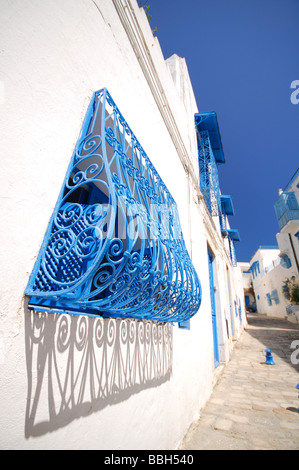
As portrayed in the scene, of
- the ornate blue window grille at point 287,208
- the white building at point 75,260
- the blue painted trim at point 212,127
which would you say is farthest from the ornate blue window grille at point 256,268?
the white building at point 75,260

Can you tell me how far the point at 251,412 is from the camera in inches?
120

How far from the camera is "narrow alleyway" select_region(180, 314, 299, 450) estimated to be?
91.4 inches

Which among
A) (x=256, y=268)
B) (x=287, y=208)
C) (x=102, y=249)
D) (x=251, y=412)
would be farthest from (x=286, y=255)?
(x=102, y=249)

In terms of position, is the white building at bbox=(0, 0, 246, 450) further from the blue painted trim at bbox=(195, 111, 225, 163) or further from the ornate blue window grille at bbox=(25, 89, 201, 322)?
the blue painted trim at bbox=(195, 111, 225, 163)

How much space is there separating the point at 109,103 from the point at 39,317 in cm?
152

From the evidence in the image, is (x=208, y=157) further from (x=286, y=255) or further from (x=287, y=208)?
(x=286, y=255)

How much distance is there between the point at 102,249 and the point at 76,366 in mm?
688

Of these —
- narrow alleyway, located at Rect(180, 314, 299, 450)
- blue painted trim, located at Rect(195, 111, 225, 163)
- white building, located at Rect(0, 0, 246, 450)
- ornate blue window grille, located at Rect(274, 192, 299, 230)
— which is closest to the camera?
white building, located at Rect(0, 0, 246, 450)

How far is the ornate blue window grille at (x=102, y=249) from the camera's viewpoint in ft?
2.96

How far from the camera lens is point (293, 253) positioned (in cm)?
1552

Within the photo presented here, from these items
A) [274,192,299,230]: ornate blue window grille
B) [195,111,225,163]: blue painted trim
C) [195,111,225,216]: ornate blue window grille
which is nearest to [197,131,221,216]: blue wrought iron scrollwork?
[195,111,225,216]: ornate blue window grille

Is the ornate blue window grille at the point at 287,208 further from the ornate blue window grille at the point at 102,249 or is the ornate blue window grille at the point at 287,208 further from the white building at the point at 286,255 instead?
the ornate blue window grille at the point at 102,249
